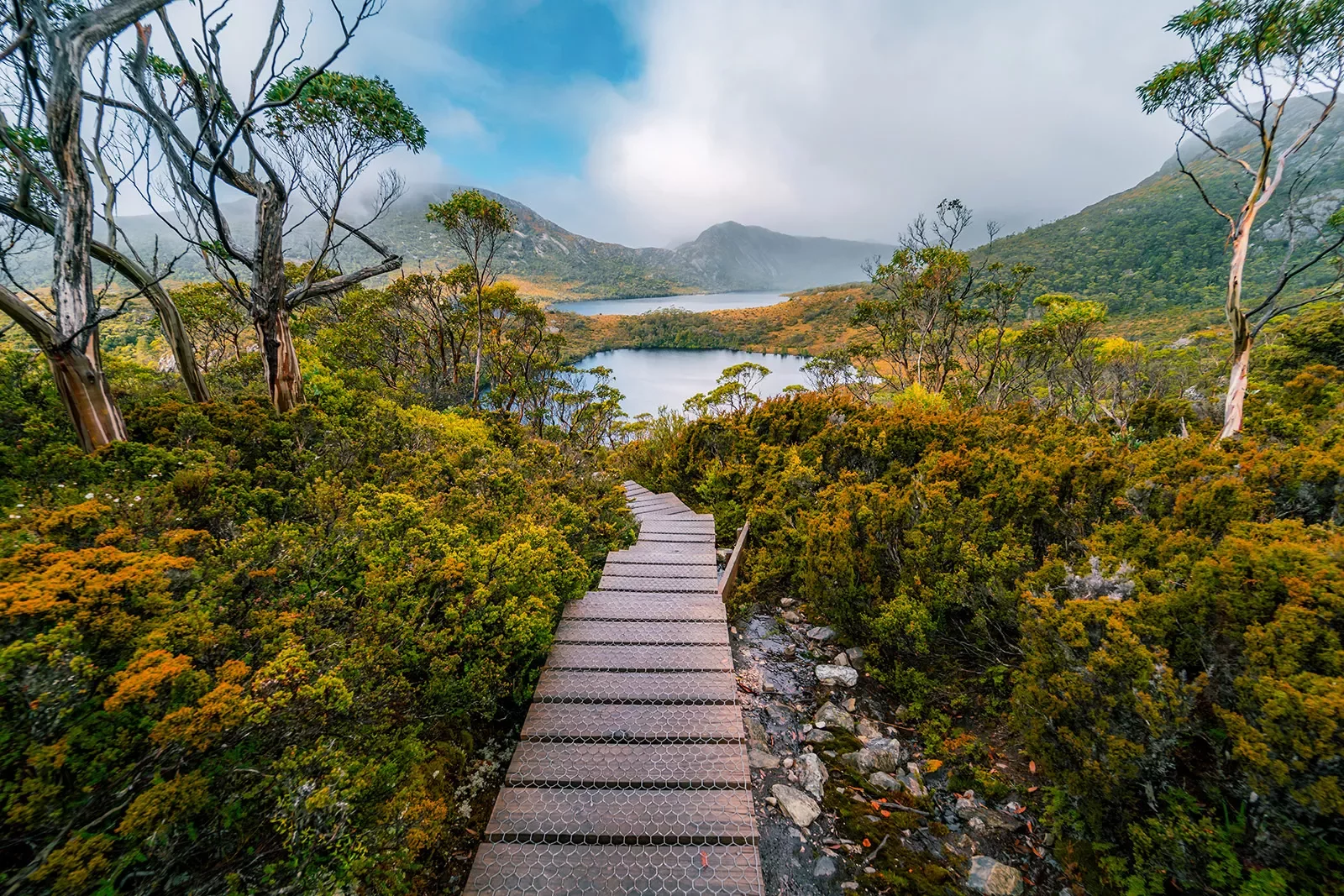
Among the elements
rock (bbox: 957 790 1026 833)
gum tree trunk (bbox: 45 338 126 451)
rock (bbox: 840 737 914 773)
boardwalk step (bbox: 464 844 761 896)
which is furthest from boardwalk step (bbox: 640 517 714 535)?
gum tree trunk (bbox: 45 338 126 451)

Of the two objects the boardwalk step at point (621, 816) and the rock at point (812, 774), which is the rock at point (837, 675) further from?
the boardwalk step at point (621, 816)

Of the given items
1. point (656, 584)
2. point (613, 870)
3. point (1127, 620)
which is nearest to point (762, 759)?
point (613, 870)

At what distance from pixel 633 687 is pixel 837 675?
1.62 m

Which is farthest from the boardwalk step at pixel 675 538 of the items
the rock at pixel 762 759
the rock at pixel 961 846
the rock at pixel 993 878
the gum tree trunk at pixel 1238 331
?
the gum tree trunk at pixel 1238 331

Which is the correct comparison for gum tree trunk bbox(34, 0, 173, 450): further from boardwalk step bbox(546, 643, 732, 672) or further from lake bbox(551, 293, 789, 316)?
lake bbox(551, 293, 789, 316)

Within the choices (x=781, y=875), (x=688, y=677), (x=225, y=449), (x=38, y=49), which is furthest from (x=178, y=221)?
(x=781, y=875)

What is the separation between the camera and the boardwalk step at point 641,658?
296cm

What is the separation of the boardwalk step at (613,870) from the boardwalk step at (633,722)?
533 mm

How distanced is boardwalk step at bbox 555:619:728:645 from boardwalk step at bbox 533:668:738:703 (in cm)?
32

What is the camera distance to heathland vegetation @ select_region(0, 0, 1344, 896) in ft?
4.79

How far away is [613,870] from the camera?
6.06 feet

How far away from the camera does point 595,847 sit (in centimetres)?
192

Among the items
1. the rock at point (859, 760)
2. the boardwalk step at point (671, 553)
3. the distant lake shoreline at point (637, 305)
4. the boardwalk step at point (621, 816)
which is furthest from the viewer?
the distant lake shoreline at point (637, 305)

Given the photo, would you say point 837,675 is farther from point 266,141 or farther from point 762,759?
point 266,141
